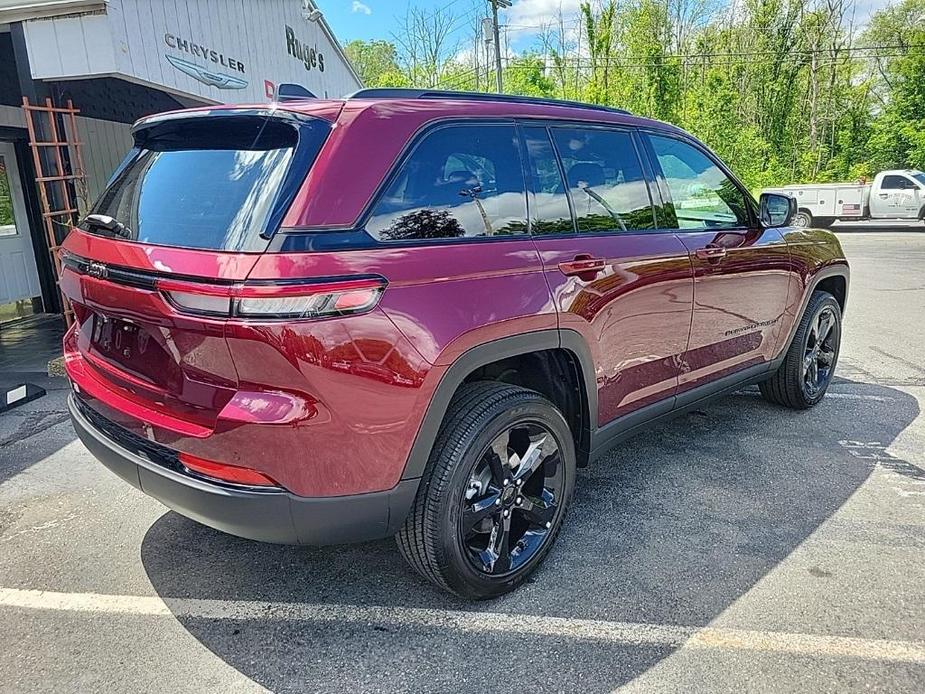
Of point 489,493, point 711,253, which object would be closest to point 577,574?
point 489,493

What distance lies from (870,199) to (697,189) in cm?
1949

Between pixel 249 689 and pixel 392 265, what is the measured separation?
57.1 inches

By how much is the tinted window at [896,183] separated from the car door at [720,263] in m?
19.0

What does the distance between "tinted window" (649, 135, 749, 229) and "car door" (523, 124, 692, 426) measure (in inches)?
9.6

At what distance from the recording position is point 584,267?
9.22ft

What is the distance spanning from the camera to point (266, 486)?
2109 mm

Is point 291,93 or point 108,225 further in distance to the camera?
point 291,93


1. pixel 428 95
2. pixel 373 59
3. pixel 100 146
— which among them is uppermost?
pixel 373 59

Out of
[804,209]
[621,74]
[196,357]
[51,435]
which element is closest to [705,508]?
[196,357]

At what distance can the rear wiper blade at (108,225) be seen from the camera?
246 cm

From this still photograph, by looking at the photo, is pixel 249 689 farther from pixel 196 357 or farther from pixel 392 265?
pixel 392 265

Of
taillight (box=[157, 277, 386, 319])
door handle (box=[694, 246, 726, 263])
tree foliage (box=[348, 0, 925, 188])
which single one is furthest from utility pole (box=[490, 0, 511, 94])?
taillight (box=[157, 277, 386, 319])

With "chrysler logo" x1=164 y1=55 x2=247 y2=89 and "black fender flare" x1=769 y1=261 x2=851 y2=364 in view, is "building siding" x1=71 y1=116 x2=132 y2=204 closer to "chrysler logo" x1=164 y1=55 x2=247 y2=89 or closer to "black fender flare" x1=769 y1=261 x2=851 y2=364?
"chrysler logo" x1=164 y1=55 x2=247 y2=89

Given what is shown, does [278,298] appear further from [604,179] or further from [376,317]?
[604,179]
